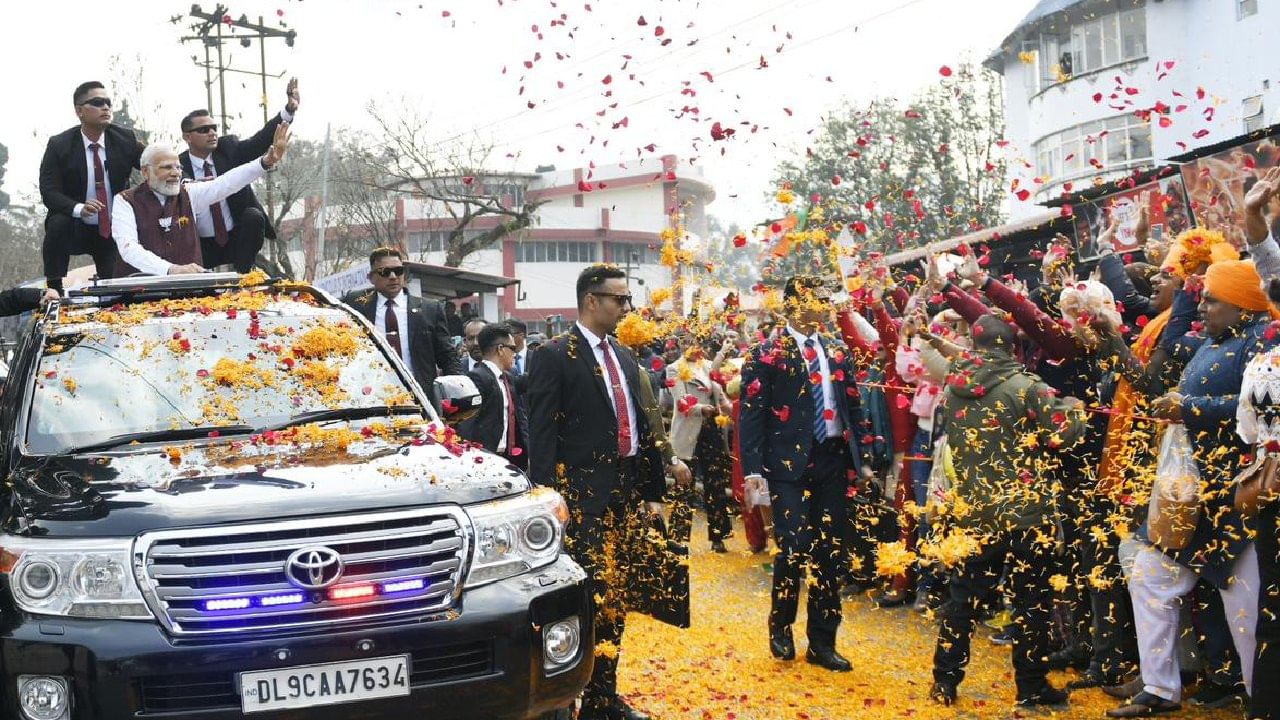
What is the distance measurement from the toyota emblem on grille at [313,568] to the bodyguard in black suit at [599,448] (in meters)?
2.09

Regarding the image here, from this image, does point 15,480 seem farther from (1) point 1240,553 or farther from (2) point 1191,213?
(2) point 1191,213

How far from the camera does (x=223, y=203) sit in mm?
9391

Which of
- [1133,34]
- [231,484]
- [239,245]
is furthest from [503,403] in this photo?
[1133,34]

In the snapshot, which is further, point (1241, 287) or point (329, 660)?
point (1241, 287)

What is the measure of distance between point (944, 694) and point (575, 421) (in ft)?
8.47

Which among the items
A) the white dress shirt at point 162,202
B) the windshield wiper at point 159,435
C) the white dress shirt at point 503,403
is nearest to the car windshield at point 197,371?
the windshield wiper at point 159,435

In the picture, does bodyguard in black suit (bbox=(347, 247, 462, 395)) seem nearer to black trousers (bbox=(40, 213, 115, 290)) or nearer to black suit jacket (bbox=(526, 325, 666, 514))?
black trousers (bbox=(40, 213, 115, 290))

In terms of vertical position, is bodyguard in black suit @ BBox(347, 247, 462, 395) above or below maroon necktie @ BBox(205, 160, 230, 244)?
below

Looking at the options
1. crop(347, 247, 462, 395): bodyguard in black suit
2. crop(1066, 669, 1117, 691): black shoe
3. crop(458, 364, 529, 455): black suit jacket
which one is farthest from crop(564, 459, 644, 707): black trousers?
crop(458, 364, 529, 455): black suit jacket

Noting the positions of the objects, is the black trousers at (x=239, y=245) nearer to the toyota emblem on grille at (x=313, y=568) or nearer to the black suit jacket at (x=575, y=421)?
the black suit jacket at (x=575, y=421)

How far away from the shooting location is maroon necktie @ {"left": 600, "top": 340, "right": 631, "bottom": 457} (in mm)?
7168

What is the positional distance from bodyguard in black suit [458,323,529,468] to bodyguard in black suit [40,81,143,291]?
3145mm

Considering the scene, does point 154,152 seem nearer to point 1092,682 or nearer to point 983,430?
point 983,430

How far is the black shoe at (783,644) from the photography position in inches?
329
